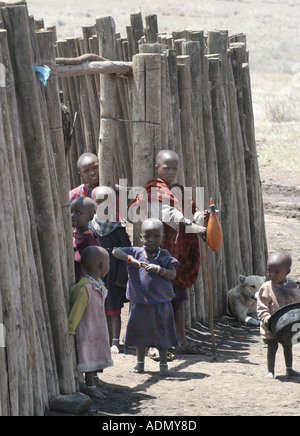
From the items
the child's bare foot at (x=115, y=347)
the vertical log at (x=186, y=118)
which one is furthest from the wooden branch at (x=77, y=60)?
the child's bare foot at (x=115, y=347)

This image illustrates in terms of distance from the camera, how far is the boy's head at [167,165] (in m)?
6.71

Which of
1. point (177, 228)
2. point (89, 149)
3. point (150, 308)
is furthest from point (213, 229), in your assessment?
point (89, 149)

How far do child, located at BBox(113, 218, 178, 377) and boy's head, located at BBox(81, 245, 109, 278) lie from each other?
1.97ft

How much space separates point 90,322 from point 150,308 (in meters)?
0.92

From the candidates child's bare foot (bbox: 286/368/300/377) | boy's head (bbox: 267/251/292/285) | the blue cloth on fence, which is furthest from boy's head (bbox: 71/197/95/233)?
child's bare foot (bbox: 286/368/300/377)

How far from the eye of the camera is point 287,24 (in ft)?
149

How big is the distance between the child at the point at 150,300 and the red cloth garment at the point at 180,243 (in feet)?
1.69

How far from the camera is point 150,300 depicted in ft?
20.6

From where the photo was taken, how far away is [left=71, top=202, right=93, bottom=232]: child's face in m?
6.05

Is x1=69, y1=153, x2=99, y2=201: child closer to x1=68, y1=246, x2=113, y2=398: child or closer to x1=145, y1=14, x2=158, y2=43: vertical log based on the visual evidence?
x1=68, y1=246, x2=113, y2=398: child

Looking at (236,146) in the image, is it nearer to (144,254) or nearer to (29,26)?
(144,254)

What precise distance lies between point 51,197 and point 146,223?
1.18m

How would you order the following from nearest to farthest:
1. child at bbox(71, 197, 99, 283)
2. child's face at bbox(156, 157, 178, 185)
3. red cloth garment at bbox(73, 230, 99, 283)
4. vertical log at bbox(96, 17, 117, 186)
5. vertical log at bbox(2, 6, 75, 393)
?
vertical log at bbox(2, 6, 75, 393) < red cloth garment at bbox(73, 230, 99, 283) < child at bbox(71, 197, 99, 283) < child's face at bbox(156, 157, 178, 185) < vertical log at bbox(96, 17, 117, 186)
